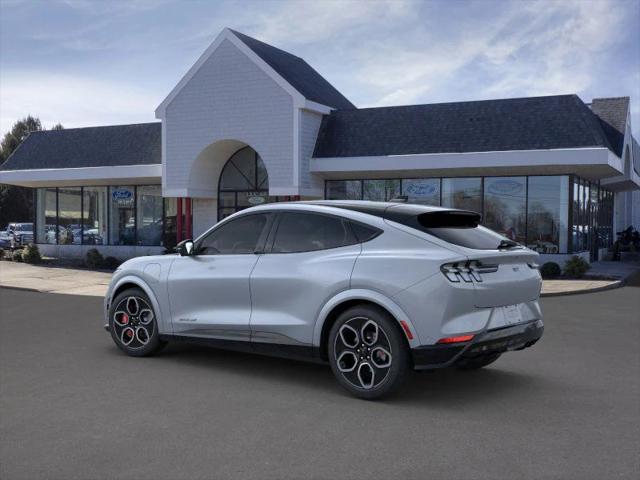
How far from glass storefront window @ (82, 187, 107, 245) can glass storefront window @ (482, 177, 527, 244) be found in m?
15.9

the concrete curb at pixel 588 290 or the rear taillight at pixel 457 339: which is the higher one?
the rear taillight at pixel 457 339

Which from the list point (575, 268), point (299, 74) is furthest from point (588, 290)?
point (299, 74)

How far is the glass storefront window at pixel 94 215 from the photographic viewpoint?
2869 cm

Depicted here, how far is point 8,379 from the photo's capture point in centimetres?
696

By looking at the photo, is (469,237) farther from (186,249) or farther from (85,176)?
(85,176)

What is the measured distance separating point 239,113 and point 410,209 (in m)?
17.6

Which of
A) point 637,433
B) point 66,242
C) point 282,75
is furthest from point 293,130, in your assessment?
point 637,433

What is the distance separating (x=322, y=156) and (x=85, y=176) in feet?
34.3

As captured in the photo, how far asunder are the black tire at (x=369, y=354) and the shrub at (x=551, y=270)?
15.5m

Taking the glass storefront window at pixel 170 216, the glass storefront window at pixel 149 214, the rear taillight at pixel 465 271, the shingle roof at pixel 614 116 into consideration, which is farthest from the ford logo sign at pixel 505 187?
the rear taillight at pixel 465 271

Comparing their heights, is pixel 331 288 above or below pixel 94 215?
below

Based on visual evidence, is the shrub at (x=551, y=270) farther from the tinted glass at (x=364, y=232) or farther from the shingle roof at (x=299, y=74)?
the tinted glass at (x=364, y=232)

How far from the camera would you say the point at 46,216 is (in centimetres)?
3036

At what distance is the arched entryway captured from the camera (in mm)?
25281
